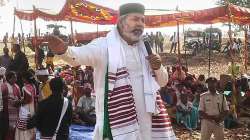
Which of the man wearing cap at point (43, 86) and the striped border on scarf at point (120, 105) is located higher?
the striped border on scarf at point (120, 105)

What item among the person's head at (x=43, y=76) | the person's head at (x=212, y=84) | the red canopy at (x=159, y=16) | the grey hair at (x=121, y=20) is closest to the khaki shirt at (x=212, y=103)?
the person's head at (x=212, y=84)

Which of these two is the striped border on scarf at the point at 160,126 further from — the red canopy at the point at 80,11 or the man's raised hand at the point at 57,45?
the red canopy at the point at 80,11

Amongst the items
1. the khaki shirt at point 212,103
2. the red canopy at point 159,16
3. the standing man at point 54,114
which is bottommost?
the khaki shirt at point 212,103

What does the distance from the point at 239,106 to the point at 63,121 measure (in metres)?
8.15

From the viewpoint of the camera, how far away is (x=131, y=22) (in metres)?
4.00

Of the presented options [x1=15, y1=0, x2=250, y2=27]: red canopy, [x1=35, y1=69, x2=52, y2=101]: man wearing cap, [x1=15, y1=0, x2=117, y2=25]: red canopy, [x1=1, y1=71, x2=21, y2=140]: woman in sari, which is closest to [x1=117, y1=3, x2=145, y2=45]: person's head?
[x1=1, y1=71, x2=21, y2=140]: woman in sari

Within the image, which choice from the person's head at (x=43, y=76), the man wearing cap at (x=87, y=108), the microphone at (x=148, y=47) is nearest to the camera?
the microphone at (x=148, y=47)

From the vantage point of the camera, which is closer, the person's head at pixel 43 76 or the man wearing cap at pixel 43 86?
the man wearing cap at pixel 43 86

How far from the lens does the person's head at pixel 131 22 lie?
3.98m

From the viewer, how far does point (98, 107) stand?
397 centimetres

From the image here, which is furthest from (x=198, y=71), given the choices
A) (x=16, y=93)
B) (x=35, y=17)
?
(x=16, y=93)

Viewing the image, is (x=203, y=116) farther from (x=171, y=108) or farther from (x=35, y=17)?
(x=35, y=17)

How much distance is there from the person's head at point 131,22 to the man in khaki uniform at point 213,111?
17.2 ft

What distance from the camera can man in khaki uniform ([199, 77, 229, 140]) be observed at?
9.06 metres
